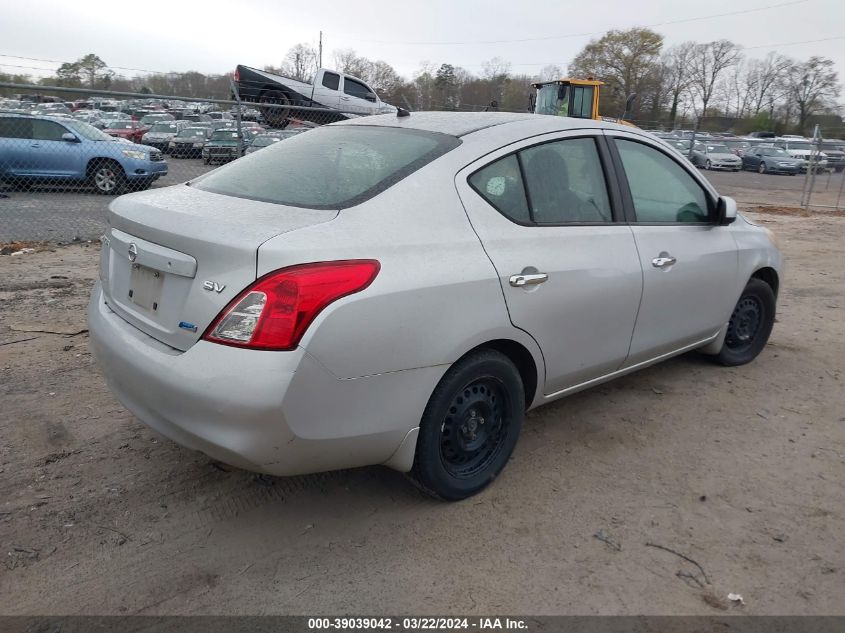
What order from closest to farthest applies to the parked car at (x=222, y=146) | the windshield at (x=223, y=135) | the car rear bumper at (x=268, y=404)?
the car rear bumper at (x=268, y=404), the parked car at (x=222, y=146), the windshield at (x=223, y=135)

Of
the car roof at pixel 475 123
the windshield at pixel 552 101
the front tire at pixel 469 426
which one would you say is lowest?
the front tire at pixel 469 426

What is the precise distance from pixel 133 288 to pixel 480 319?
1395 millimetres

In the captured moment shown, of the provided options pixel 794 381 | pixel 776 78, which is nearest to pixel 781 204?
pixel 794 381

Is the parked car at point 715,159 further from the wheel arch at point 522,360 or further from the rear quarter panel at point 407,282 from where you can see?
the rear quarter panel at point 407,282

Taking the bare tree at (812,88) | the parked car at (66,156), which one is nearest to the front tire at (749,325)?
the parked car at (66,156)

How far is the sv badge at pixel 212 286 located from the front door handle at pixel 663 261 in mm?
2278

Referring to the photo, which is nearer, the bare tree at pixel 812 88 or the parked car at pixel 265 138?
the parked car at pixel 265 138

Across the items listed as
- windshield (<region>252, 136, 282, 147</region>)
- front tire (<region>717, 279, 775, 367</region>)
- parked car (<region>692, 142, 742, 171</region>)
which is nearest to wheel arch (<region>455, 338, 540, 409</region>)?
front tire (<region>717, 279, 775, 367</region>)

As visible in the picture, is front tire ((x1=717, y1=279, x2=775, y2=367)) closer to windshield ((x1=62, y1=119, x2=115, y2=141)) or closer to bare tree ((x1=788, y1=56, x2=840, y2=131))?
windshield ((x1=62, y1=119, x2=115, y2=141))

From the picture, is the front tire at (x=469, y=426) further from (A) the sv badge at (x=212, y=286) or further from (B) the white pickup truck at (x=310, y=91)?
(B) the white pickup truck at (x=310, y=91)

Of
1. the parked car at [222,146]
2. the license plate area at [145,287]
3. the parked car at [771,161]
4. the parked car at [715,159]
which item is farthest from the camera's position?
the parked car at [715,159]

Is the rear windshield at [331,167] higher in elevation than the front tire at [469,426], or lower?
higher

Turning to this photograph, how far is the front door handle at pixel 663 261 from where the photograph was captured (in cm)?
360

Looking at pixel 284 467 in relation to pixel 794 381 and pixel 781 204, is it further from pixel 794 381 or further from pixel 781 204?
pixel 781 204
